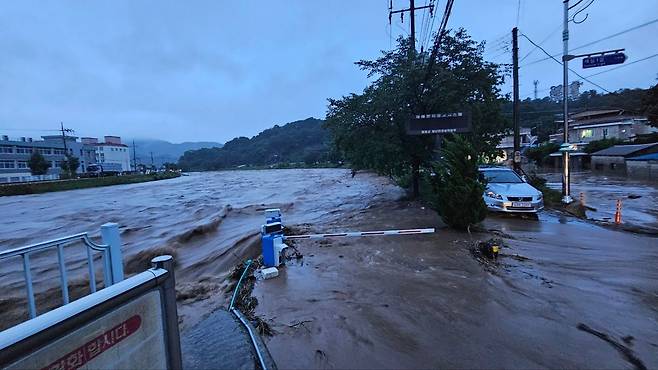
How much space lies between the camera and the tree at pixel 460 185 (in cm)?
841

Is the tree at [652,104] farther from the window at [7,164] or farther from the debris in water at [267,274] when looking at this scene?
the window at [7,164]

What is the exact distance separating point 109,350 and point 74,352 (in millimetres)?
225

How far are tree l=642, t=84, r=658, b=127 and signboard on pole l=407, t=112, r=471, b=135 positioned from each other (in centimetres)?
2473

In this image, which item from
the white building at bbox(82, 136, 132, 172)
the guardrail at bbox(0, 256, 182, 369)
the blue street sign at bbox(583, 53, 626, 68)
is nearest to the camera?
the guardrail at bbox(0, 256, 182, 369)

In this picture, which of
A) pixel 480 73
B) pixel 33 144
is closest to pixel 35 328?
pixel 480 73

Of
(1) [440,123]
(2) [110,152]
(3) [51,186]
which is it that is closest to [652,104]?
(1) [440,123]

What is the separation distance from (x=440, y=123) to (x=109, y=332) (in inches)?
495

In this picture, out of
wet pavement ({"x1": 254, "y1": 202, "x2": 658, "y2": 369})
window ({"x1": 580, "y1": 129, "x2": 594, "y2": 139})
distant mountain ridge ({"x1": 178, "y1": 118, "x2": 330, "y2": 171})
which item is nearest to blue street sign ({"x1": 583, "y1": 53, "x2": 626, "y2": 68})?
wet pavement ({"x1": 254, "y1": 202, "x2": 658, "y2": 369})

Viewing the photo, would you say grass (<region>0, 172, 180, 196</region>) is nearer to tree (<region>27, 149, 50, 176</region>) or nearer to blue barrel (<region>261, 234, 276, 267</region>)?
tree (<region>27, 149, 50, 176</region>)

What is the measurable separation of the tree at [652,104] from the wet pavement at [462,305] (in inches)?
1055

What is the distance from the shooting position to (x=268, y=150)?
472 feet

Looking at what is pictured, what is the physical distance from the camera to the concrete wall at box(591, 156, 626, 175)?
3244 cm

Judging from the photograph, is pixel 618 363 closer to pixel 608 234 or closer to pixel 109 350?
pixel 109 350

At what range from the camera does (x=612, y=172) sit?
33.4 meters
